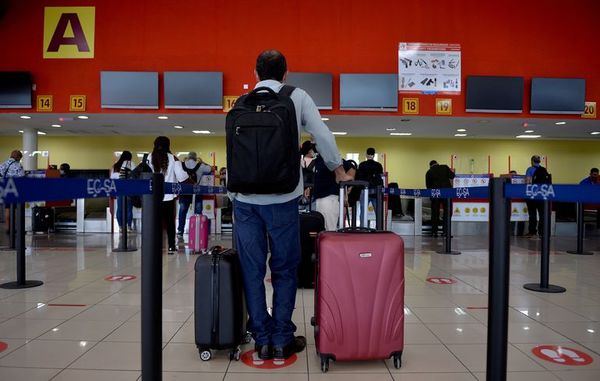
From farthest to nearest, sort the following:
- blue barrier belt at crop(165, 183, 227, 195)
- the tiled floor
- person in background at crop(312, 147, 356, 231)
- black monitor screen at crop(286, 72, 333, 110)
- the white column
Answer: the white column < black monitor screen at crop(286, 72, 333, 110) < person in background at crop(312, 147, 356, 231) < blue barrier belt at crop(165, 183, 227, 195) < the tiled floor

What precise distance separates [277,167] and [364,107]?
671 centimetres

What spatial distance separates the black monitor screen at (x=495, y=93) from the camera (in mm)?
8523

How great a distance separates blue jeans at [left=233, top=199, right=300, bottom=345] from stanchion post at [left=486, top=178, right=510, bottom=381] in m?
0.94

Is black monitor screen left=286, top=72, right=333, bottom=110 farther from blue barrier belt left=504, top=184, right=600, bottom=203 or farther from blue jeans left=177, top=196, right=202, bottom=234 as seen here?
blue barrier belt left=504, top=184, right=600, bottom=203

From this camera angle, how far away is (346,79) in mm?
8445

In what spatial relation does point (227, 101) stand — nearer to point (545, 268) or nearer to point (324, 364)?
point (545, 268)

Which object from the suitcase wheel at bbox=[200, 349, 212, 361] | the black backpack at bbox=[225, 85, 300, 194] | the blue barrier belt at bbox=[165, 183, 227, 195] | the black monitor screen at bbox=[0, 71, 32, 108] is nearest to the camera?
the black backpack at bbox=[225, 85, 300, 194]

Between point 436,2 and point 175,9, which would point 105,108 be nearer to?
point 175,9

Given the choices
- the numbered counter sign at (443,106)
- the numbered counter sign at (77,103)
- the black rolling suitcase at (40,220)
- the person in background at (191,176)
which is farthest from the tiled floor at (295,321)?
the numbered counter sign at (77,103)

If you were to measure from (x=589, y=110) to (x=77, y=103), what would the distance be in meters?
Result: 9.92

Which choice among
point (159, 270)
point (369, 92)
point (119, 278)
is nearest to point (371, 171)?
point (369, 92)

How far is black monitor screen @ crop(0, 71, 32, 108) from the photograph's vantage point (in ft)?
27.9

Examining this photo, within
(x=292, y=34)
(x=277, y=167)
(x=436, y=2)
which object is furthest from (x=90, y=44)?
(x=277, y=167)

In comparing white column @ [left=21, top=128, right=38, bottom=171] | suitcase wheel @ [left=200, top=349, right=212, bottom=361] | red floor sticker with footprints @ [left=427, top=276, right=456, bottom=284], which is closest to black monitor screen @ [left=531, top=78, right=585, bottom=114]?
red floor sticker with footprints @ [left=427, top=276, right=456, bottom=284]
